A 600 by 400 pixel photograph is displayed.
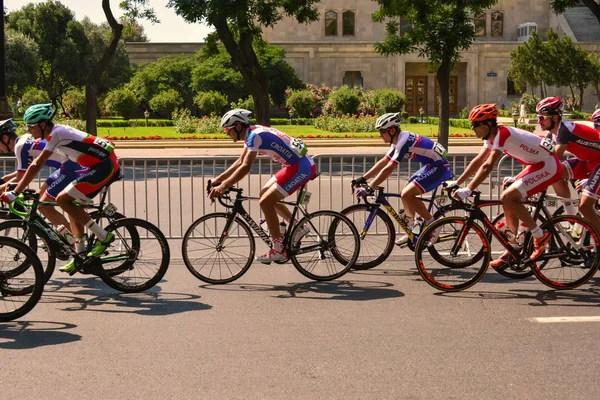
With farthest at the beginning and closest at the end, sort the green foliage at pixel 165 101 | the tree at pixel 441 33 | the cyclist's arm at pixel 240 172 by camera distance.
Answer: the green foliage at pixel 165 101, the tree at pixel 441 33, the cyclist's arm at pixel 240 172

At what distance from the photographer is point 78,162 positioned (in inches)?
338

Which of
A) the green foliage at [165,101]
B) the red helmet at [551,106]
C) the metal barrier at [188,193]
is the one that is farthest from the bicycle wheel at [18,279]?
the green foliage at [165,101]

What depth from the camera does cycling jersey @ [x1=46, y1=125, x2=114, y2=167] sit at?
27.2ft

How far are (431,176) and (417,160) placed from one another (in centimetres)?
29

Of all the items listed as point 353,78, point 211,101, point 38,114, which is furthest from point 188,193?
point 353,78

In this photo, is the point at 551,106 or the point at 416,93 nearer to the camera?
the point at 551,106

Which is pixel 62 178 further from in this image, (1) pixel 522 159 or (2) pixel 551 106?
(2) pixel 551 106

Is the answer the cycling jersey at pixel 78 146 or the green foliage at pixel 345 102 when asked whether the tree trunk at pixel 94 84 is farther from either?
the cycling jersey at pixel 78 146

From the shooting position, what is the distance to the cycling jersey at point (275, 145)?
8.83m

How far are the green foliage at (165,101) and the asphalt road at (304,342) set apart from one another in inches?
1652

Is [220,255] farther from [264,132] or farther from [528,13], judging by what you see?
[528,13]

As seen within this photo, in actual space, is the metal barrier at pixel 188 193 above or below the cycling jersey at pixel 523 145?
below

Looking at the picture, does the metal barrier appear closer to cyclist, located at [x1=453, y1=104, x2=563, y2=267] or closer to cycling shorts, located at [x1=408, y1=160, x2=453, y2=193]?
cycling shorts, located at [x1=408, y1=160, x2=453, y2=193]

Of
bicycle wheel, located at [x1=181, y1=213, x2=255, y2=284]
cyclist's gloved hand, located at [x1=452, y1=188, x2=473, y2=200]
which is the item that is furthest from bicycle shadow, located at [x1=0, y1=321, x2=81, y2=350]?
cyclist's gloved hand, located at [x1=452, y1=188, x2=473, y2=200]
